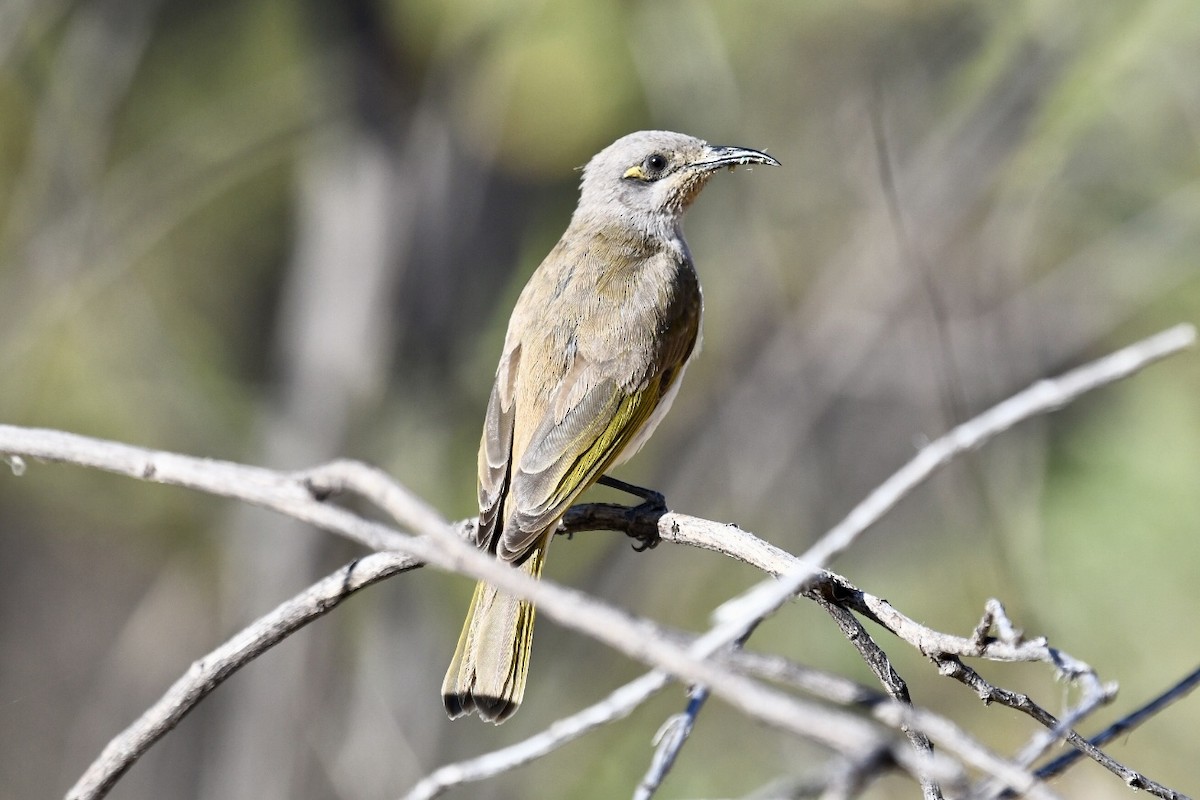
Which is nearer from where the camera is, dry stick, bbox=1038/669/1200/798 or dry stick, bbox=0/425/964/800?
dry stick, bbox=0/425/964/800

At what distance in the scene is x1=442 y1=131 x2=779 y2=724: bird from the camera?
131 inches

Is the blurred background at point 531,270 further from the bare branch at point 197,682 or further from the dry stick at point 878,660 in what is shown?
the bare branch at point 197,682

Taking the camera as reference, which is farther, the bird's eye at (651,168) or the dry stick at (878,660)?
the bird's eye at (651,168)

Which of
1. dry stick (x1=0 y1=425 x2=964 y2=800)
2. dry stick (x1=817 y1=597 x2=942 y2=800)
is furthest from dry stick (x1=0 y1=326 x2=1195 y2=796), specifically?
dry stick (x1=817 y1=597 x2=942 y2=800)

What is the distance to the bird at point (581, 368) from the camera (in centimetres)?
332

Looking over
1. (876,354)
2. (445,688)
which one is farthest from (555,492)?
(876,354)

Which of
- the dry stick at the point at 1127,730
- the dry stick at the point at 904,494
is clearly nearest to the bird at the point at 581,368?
the dry stick at the point at 904,494

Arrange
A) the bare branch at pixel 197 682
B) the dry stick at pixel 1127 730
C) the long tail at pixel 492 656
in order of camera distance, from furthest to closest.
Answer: the long tail at pixel 492 656 < the bare branch at pixel 197 682 < the dry stick at pixel 1127 730

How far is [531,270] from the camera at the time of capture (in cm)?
861

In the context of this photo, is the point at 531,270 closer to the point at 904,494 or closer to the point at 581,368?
the point at 581,368

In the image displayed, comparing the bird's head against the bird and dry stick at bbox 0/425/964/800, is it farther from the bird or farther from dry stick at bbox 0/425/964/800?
dry stick at bbox 0/425/964/800

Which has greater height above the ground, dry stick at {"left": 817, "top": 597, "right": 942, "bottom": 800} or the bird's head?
the bird's head

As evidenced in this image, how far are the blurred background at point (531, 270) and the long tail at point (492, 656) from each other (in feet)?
13.0

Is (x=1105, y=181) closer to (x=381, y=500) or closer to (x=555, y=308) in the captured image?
(x=555, y=308)
